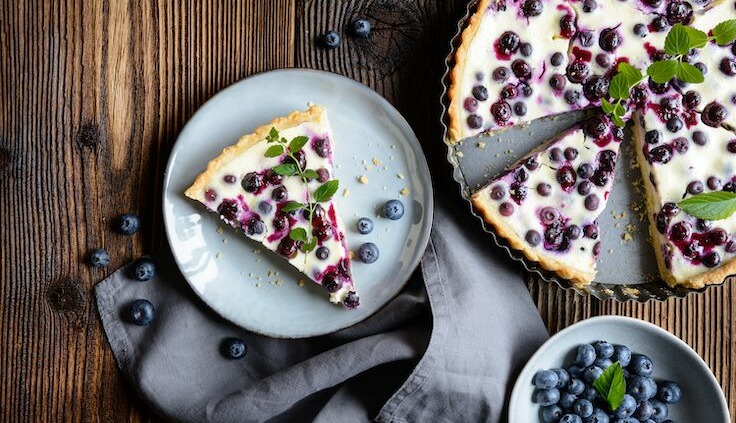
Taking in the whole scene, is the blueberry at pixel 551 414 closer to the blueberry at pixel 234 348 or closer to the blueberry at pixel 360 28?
the blueberry at pixel 234 348

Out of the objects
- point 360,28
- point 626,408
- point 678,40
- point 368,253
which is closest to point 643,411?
point 626,408

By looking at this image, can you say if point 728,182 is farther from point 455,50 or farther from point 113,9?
Result: point 113,9

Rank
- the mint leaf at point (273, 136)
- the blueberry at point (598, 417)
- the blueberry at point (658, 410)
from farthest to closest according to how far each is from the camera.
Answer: the blueberry at point (658, 410), the blueberry at point (598, 417), the mint leaf at point (273, 136)

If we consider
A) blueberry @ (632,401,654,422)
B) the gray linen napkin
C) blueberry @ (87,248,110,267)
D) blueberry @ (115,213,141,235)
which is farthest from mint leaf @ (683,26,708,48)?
blueberry @ (87,248,110,267)

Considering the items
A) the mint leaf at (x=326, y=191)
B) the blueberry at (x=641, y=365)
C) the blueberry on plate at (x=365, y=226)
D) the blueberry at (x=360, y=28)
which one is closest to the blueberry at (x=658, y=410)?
the blueberry at (x=641, y=365)

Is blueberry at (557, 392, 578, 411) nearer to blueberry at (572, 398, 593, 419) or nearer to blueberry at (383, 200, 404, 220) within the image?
blueberry at (572, 398, 593, 419)

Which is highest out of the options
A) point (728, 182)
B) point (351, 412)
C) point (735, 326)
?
point (728, 182)

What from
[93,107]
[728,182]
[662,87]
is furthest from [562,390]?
[93,107]

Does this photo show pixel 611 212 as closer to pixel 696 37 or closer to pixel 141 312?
pixel 696 37
